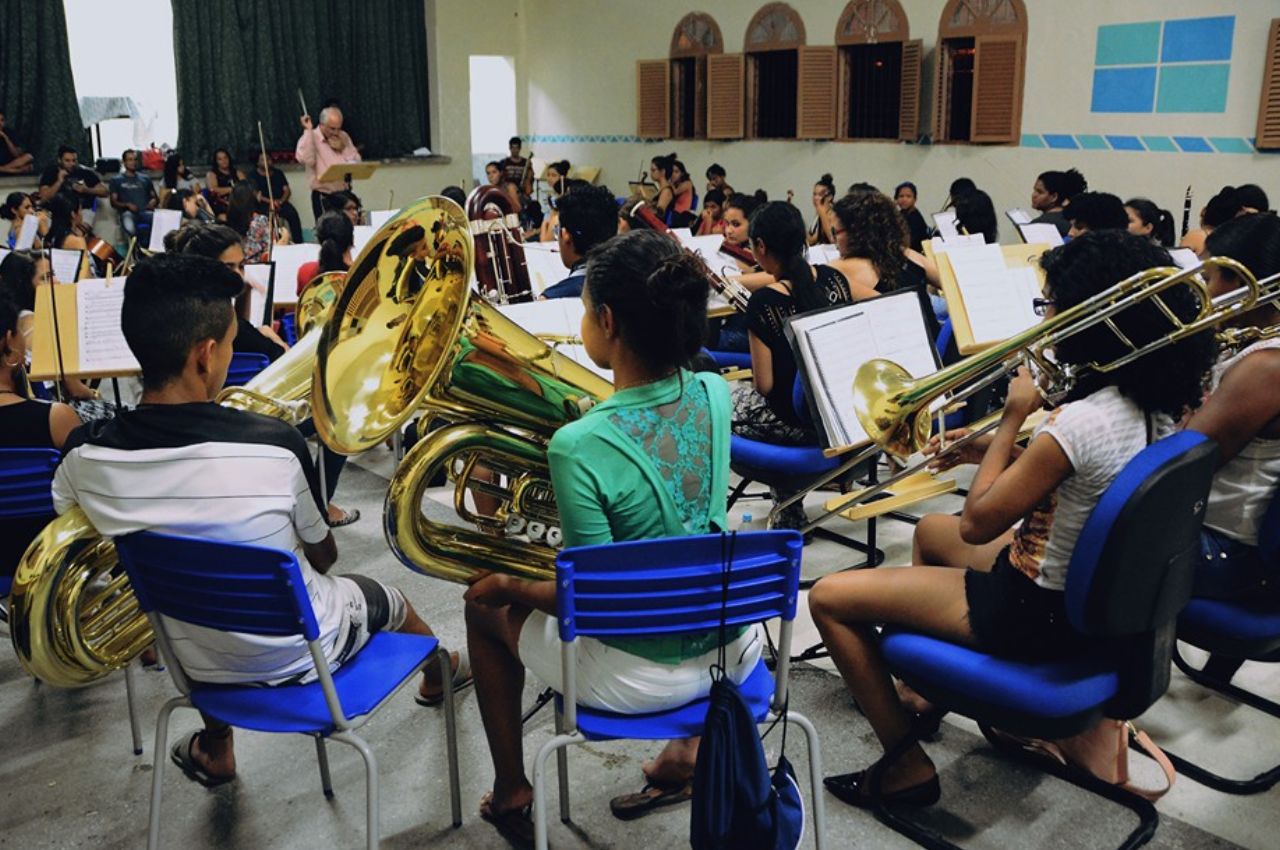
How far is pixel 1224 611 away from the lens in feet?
7.43

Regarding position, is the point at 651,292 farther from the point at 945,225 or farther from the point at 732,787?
the point at 945,225

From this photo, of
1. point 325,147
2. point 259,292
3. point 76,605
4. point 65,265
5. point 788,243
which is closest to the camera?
point 76,605

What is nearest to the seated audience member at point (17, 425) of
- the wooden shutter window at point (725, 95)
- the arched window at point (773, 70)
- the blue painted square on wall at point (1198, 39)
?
the blue painted square on wall at point (1198, 39)

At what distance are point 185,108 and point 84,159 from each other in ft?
3.71

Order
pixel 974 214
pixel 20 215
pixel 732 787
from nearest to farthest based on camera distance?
pixel 732 787
pixel 974 214
pixel 20 215

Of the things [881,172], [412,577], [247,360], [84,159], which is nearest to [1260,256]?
[412,577]

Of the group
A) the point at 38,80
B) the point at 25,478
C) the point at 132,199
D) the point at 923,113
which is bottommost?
the point at 25,478

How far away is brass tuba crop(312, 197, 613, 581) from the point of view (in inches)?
77.1

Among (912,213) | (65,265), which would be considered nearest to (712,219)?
(912,213)

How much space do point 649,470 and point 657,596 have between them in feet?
0.73

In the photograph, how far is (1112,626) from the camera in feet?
6.10

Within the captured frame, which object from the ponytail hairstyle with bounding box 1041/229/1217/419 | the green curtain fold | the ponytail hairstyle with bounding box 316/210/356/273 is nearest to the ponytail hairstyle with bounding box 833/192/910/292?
the ponytail hairstyle with bounding box 1041/229/1217/419

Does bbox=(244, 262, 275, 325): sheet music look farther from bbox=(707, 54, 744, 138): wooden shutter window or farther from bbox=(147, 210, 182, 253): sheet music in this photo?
bbox=(707, 54, 744, 138): wooden shutter window

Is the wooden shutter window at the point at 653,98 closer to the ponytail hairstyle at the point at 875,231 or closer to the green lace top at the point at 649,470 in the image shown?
the ponytail hairstyle at the point at 875,231
